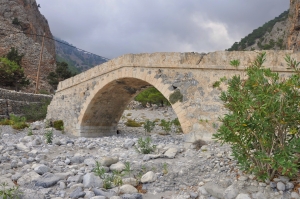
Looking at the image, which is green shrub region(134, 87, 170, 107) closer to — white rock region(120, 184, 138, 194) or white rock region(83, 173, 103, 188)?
white rock region(83, 173, 103, 188)

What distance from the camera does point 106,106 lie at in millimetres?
11070

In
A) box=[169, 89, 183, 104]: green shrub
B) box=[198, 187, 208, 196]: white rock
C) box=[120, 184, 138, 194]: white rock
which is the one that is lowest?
box=[120, 184, 138, 194]: white rock

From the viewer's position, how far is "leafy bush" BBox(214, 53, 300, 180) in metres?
2.93

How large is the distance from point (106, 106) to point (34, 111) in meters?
8.70

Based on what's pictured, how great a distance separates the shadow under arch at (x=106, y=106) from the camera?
31.4ft

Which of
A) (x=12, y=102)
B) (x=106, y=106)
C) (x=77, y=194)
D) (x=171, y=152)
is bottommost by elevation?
(x=77, y=194)

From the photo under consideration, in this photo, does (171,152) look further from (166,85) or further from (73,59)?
(73,59)

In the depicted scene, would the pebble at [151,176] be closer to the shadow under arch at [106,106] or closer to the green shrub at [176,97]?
the green shrub at [176,97]

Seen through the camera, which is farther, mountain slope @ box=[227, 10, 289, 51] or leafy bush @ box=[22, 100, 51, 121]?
mountain slope @ box=[227, 10, 289, 51]

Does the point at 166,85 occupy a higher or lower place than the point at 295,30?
lower

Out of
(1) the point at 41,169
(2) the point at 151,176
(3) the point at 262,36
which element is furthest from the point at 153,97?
(3) the point at 262,36

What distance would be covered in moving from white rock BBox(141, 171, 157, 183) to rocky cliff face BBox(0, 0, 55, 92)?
26.2 metres

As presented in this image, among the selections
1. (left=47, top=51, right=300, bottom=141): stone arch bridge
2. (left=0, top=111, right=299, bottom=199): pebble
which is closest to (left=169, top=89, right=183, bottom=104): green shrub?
(left=47, top=51, right=300, bottom=141): stone arch bridge

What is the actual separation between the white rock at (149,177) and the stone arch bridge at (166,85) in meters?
1.31
